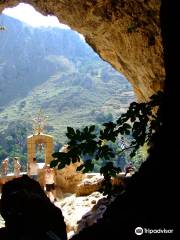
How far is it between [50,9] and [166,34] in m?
9.57

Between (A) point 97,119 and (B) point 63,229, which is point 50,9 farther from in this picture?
(A) point 97,119

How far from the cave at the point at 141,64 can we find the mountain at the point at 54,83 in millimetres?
67295

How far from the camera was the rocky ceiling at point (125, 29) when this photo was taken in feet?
31.9

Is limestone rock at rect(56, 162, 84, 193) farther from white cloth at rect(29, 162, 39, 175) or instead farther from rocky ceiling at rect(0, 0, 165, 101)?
rocky ceiling at rect(0, 0, 165, 101)

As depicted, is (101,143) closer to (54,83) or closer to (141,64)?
(141,64)

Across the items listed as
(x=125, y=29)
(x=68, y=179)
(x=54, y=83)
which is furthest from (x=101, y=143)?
(x=54, y=83)

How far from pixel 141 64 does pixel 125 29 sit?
1.20 metres

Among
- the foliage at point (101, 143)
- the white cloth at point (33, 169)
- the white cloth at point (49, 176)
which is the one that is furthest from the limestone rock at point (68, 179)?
the foliage at point (101, 143)

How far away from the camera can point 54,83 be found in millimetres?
120312

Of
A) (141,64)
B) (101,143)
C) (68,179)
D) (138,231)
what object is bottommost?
(68,179)

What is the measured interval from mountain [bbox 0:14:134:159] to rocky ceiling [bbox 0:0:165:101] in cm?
6687

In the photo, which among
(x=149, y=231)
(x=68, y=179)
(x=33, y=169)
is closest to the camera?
(x=149, y=231)

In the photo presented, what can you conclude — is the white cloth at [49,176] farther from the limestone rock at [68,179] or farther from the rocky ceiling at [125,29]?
the rocky ceiling at [125,29]

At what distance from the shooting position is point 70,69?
5266 inches
